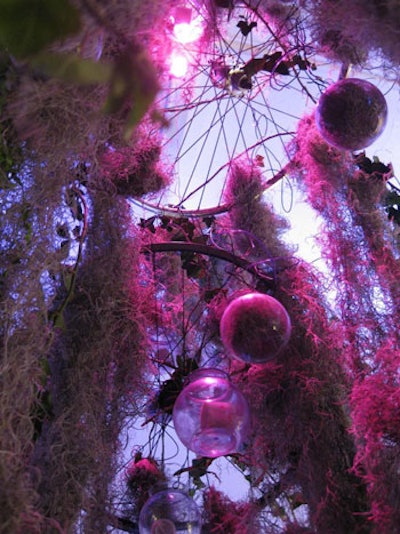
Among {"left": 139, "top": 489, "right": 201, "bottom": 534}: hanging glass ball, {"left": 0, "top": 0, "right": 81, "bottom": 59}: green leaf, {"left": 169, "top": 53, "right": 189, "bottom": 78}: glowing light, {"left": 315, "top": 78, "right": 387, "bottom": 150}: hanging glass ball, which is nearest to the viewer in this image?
{"left": 0, "top": 0, "right": 81, "bottom": 59}: green leaf

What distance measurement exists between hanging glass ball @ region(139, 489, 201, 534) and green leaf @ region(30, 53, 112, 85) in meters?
1.10

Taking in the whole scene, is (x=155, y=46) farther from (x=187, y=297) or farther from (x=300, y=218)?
(x=300, y=218)

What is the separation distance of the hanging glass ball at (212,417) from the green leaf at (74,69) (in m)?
0.81

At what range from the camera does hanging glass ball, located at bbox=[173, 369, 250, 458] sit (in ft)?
3.87

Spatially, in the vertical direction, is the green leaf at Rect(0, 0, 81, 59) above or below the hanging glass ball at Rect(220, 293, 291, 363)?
below

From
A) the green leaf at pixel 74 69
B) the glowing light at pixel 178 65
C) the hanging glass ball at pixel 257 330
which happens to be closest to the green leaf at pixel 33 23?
the green leaf at pixel 74 69

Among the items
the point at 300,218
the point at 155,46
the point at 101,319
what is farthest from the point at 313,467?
the point at 300,218

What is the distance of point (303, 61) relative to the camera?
154cm

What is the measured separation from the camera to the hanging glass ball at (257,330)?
1230 mm

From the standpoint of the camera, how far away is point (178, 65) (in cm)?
122

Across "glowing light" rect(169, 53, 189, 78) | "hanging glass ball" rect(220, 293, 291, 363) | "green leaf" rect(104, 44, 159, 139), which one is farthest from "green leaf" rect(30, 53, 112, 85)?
"hanging glass ball" rect(220, 293, 291, 363)

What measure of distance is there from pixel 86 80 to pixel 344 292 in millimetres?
1068

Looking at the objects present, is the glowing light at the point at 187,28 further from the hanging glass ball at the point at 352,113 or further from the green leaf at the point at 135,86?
the green leaf at the point at 135,86

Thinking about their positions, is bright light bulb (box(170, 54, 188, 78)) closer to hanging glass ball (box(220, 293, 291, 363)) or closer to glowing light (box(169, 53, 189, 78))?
glowing light (box(169, 53, 189, 78))
